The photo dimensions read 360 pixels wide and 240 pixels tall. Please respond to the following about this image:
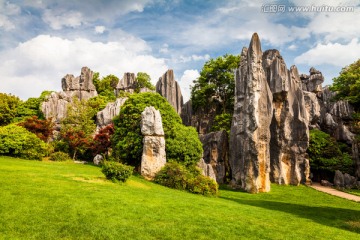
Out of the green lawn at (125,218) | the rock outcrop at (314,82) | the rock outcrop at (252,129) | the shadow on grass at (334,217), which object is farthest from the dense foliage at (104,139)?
the rock outcrop at (314,82)

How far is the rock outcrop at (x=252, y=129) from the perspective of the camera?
27.4m

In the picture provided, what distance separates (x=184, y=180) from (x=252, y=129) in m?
9.12

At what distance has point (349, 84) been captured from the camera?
51.8 metres

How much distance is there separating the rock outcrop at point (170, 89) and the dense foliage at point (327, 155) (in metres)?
22.4

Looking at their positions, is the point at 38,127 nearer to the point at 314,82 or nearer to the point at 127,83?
the point at 127,83

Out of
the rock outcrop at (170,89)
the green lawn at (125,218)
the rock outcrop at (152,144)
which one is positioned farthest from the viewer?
the rock outcrop at (170,89)

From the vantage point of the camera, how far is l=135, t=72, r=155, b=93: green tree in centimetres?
7029

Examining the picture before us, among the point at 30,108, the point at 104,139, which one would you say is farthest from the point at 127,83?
the point at 104,139

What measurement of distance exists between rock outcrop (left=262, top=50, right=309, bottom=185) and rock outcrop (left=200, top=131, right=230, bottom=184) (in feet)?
19.1

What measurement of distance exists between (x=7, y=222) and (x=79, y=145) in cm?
2767

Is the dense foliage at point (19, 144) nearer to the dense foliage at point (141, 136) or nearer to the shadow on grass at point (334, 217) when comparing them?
the dense foliage at point (141, 136)

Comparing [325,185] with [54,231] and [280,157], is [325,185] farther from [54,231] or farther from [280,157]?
[54,231]

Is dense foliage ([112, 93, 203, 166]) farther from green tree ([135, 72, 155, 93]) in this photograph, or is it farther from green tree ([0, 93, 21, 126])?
green tree ([135, 72, 155, 93])

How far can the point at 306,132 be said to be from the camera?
122 feet
